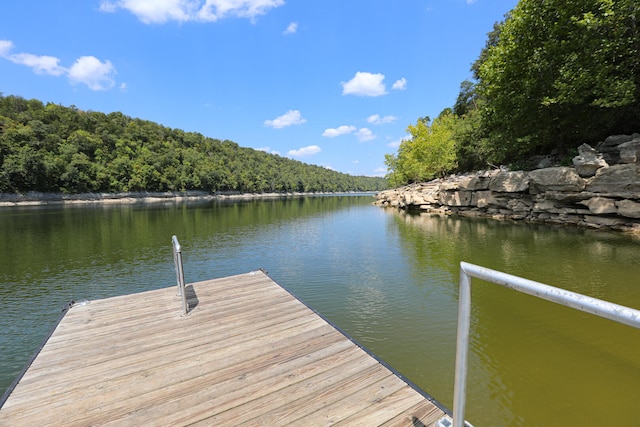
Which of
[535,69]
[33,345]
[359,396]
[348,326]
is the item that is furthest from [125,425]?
[535,69]

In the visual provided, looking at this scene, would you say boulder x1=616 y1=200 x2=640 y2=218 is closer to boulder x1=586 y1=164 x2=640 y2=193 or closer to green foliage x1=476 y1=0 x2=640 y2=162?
boulder x1=586 y1=164 x2=640 y2=193

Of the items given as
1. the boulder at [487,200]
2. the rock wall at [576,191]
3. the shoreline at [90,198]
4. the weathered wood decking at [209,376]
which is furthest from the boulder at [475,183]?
the shoreline at [90,198]

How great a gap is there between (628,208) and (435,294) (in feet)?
53.5

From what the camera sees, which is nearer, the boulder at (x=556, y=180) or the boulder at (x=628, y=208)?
the boulder at (x=628, y=208)

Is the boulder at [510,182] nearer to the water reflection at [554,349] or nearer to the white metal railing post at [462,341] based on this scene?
the water reflection at [554,349]

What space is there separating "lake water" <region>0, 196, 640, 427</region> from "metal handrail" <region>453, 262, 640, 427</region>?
10.1 feet

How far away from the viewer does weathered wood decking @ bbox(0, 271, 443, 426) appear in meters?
2.98

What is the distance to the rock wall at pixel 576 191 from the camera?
656 inches

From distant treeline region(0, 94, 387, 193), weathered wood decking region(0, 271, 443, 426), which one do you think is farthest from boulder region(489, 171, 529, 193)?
distant treeline region(0, 94, 387, 193)

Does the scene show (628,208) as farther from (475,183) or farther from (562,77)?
(475,183)

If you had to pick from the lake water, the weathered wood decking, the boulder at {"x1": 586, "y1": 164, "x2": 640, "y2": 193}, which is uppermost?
the boulder at {"x1": 586, "y1": 164, "x2": 640, "y2": 193}

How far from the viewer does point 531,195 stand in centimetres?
2378

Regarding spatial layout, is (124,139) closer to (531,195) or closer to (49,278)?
(49,278)

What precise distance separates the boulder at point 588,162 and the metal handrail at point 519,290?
23.0m
